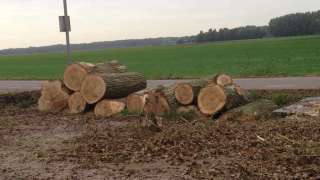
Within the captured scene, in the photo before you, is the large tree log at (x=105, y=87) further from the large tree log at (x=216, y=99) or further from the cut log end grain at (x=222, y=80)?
the large tree log at (x=216, y=99)

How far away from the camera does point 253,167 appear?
686 centimetres

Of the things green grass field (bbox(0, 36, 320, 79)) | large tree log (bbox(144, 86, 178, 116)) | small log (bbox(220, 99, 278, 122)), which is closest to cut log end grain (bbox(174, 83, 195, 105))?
large tree log (bbox(144, 86, 178, 116))

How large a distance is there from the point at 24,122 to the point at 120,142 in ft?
14.4

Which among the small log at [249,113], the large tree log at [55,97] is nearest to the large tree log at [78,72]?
the large tree log at [55,97]

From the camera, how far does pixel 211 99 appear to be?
1164 cm

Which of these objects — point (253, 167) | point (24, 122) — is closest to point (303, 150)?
point (253, 167)

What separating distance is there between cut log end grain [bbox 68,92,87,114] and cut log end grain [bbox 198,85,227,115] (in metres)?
3.29

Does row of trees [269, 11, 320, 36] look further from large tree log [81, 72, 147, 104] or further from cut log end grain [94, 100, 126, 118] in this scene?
cut log end grain [94, 100, 126, 118]

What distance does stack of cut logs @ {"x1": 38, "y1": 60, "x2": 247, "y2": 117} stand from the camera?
1170 cm

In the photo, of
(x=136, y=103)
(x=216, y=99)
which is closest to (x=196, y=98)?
(x=216, y=99)

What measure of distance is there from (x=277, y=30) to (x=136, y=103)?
114 metres

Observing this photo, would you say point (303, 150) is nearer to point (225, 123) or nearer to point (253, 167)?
point (253, 167)

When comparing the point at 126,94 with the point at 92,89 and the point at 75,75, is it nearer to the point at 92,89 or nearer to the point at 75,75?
the point at 92,89

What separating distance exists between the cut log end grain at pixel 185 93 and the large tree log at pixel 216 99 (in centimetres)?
25
